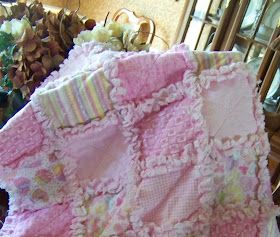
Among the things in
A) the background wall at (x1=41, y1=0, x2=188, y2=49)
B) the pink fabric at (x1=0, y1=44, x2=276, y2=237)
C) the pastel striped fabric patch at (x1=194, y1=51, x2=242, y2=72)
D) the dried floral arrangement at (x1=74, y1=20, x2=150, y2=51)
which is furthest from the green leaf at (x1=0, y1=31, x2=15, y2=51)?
the background wall at (x1=41, y1=0, x2=188, y2=49)

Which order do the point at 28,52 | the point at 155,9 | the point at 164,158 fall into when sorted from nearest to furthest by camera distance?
the point at 164,158 → the point at 28,52 → the point at 155,9

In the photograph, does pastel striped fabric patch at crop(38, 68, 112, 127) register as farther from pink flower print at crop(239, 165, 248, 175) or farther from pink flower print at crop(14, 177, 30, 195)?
pink flower print at crop(239, 165, 248, 175)

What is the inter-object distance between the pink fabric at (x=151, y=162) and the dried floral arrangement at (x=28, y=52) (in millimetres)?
211

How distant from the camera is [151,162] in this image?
2.59ft

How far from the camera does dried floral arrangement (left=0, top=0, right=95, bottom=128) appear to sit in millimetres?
1005

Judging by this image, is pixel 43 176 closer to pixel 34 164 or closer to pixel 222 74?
pixel 34 164

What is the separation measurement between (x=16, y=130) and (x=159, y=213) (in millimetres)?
337

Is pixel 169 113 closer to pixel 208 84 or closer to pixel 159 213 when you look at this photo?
pixel 208 84

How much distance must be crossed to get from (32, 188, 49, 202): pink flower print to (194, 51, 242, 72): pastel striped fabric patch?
424 millimetres

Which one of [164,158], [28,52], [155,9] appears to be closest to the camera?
[164,158]

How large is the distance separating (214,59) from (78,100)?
31cm

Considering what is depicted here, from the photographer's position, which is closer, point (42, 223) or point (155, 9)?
point (42, 223)

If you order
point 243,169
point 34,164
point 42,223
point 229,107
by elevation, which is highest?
point 229,107

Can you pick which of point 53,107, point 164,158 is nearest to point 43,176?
point 53,107
